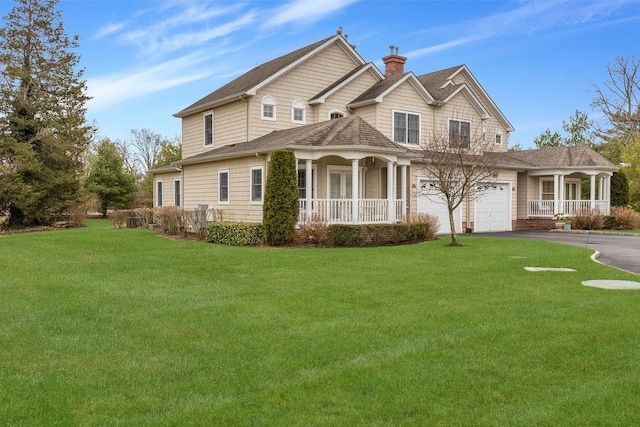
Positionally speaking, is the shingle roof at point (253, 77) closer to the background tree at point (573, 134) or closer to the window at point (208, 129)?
the window at point (208, 129)

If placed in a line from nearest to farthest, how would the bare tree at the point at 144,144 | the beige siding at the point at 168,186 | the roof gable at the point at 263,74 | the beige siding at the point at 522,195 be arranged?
the roof gable at the point at 263,74 < the beige siding at the point at 522,195 < the beige siding at the point at 168,186 < the bare tree at the point at 144,144

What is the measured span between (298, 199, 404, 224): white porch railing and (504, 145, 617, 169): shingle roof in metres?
12.0

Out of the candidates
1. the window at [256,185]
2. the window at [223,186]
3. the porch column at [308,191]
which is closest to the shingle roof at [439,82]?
the porch column at [308,191]

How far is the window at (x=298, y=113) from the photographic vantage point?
929 inches

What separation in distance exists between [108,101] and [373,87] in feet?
61.4

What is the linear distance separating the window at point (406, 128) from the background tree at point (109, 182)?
952 inches

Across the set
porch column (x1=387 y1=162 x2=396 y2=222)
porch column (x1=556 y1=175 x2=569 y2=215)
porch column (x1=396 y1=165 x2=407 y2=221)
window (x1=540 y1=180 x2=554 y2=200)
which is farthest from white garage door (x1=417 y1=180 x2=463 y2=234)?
window (x1=540 y1=180 x2=554 y2=200)

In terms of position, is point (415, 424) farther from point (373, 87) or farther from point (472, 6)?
point (373, 87)

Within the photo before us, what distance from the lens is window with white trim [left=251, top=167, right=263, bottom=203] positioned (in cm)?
1986

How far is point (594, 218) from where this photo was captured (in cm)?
2573

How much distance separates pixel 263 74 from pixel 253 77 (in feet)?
3.97

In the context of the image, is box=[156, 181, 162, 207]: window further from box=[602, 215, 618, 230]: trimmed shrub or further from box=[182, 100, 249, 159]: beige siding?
box=[602, 215, 618, 230]: trimmed shrub

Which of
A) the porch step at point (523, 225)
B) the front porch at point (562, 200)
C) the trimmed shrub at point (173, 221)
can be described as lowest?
the porch step at point (523, 225)

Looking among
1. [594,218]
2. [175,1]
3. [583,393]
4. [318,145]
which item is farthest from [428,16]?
[583,393]
